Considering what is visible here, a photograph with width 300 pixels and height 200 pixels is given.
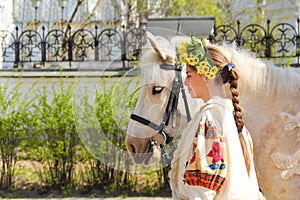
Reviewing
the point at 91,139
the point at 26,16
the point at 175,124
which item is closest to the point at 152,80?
the point at 175,124

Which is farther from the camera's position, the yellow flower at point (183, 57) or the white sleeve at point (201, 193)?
the yellow flower at point (183, 57)

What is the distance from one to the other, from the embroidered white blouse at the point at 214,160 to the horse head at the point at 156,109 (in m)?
0.45

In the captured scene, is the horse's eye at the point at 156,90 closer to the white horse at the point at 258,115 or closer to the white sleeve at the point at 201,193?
the white horse at the point at 258,115

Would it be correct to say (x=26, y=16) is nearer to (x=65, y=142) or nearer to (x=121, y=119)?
(x=65, y=142)

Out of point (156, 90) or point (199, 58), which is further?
point (156, 90)

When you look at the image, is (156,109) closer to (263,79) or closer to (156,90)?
(156,90)

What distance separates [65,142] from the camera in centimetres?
749

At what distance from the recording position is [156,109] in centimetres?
305

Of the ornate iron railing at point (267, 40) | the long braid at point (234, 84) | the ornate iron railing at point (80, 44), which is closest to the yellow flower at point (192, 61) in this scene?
the long braid at point (234, 84)

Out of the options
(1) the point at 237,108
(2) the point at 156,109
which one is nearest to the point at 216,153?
(1) the point at 237,108

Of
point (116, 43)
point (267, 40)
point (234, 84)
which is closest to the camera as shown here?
point (234, 84)

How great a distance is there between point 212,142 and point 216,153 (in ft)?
0.17

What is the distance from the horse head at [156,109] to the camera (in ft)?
9.99

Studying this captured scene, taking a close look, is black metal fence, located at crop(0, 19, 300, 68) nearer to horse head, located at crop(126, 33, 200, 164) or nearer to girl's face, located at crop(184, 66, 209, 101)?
horse head, located at crop(126, 33, 200, 164)
